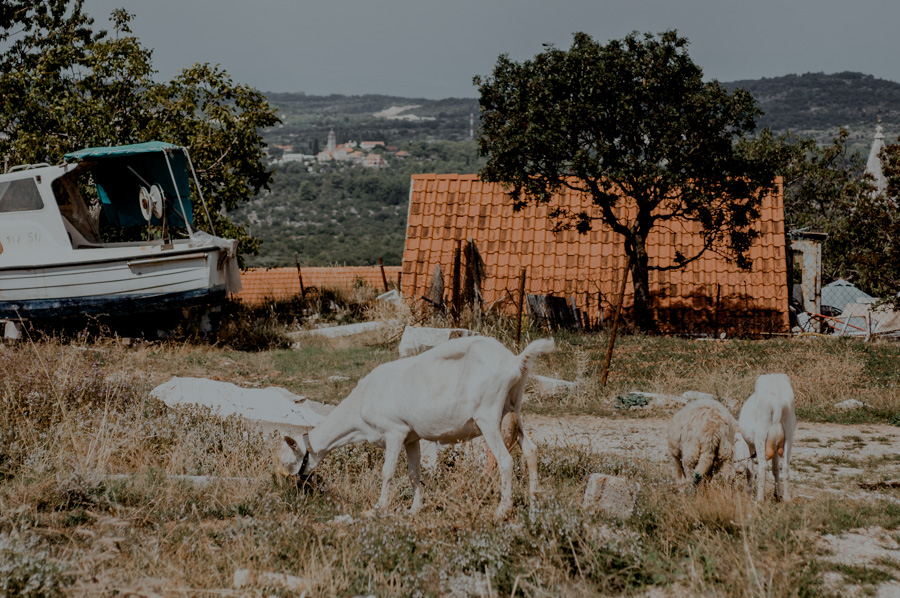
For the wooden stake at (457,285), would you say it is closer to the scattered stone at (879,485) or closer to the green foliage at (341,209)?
the scattered stone at (879,485)

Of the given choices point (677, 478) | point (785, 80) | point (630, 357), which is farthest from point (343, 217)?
point (785, 80)

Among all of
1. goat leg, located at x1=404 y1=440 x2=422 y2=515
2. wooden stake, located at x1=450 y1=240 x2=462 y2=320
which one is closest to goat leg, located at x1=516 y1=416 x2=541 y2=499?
goat leg, located at x1=404 y1=440 x2=422 y2=515

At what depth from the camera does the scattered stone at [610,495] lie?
6422mm

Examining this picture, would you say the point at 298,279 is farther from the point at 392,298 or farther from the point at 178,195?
the point at 178,195

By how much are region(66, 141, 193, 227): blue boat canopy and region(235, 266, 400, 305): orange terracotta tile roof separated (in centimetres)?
1116

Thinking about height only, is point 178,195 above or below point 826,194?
above

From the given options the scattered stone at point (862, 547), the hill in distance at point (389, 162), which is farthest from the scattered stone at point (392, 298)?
the scattered stone at point (862, 547)

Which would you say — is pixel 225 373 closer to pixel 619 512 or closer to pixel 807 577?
pixel 619 512

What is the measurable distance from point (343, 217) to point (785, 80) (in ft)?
340

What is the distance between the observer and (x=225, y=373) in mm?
14172

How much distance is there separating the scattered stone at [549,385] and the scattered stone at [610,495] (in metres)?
6.12

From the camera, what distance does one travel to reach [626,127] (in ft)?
61.6

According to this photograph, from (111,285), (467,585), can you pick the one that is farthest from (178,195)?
(467,585)

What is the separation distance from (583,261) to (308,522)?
18.0m
